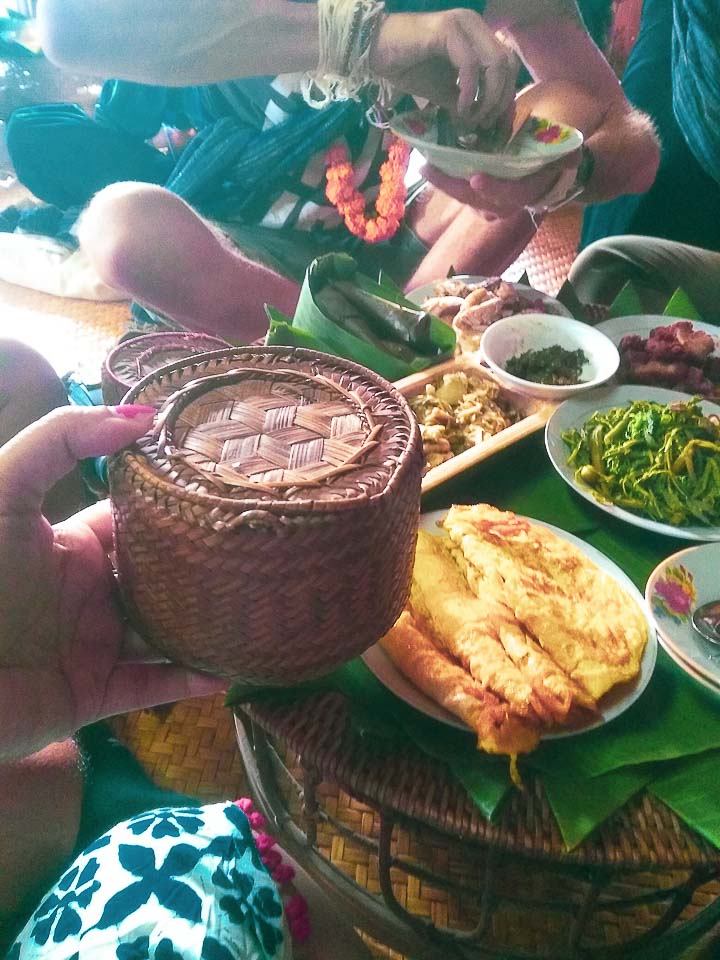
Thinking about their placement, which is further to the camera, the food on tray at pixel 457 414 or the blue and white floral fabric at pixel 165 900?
the food on tray at pixel 457 414

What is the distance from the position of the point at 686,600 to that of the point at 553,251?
6.03ft

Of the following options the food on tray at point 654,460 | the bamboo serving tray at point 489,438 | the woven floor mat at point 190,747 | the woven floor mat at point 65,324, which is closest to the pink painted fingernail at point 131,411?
the bamboo serving tray at point 489,438

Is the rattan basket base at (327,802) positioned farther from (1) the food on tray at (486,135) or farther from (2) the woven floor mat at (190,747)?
(1) the food on tray at (486,135)

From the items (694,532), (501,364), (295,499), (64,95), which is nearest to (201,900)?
(295,499)

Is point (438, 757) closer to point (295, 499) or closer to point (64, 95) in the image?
point (295, 499)

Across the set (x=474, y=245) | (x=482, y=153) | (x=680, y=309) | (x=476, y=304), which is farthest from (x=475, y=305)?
(x=474, y=245)

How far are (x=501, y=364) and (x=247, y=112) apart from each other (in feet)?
3.90

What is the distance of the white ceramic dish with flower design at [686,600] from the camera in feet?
2.57

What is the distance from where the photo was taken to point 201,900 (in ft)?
2.28

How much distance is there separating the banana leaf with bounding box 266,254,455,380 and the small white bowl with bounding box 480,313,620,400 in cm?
9

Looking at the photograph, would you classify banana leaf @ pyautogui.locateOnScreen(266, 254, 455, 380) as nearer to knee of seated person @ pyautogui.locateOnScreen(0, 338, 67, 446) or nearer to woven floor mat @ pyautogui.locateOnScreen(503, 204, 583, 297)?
knee of seated person @ pyautogui.locateOnScreen(0, 338, 67, 446)

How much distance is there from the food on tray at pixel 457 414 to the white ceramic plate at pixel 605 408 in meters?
0.10

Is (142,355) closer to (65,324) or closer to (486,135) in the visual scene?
(486,135)

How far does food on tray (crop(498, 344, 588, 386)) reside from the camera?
4.04 feet
